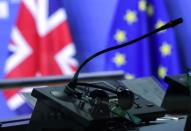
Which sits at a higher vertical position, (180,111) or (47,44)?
(47,44)

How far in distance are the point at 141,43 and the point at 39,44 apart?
0.72 metres

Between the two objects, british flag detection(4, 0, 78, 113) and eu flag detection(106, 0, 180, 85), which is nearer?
british flag detection(4, 0, 78, 113)

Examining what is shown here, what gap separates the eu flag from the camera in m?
2.98

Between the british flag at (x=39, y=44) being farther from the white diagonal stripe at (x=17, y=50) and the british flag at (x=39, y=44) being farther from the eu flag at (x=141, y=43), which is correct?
the eu flag at (x=141, y=43)

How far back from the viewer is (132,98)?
80 centimetres

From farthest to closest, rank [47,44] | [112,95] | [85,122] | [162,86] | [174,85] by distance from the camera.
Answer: [47,44] < [162,86] < [174,85] < [112,95] < [85,122]

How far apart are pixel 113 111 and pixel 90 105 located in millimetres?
45

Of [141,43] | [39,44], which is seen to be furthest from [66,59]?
[141,43]

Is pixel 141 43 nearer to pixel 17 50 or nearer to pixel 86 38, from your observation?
pixel 86 38

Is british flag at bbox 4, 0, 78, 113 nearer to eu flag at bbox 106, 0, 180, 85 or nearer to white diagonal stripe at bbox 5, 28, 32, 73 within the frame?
white diagonal stripe at bbox 5, 28, 32, 73

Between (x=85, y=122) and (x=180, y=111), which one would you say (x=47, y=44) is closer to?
(x=180, y=111)

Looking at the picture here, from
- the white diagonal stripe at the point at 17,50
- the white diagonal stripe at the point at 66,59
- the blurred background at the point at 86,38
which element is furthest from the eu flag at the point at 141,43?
the white diagonal stripe at the point at 17,50

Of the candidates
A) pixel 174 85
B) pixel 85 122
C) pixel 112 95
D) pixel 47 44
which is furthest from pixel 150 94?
pixel 47 44

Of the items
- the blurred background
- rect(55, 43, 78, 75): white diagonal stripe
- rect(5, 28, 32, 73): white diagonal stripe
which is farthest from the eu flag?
rect(5, 28, 32, 73): white diagonal stripe
